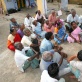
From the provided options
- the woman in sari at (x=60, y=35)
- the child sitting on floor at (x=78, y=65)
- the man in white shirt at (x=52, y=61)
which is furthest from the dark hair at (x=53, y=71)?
the woman in sari at (x=60, y=35)

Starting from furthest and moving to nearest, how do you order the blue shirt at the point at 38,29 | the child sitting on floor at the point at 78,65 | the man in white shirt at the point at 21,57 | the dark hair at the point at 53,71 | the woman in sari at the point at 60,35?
the blue shirt at the point at 38,29
the woman in sari at the point at 60,35
the man in white shirt at the point at 21,57
the child sitting on floor at the point at 78,65
the dark hair at the point at 53,71

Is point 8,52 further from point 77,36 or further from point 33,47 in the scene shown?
point 77,36

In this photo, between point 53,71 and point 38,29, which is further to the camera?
point 38,29

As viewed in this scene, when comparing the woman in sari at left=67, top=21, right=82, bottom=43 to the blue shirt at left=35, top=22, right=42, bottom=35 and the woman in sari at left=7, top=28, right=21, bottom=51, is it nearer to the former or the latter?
the blue shirt at left=35, top=22, right=42, bottom=35

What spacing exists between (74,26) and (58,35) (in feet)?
2.21

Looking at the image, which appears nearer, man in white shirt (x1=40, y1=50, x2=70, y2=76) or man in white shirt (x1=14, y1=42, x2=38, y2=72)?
man in white shirt (x1=40, y1=50, x2=70, y2=76)

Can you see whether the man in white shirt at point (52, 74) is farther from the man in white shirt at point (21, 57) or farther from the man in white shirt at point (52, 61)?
the man in white shirt at point (21, 57)

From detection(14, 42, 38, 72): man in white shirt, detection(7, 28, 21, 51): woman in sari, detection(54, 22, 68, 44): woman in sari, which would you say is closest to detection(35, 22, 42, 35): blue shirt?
detection(54, 22, 68, 44): woman in sari

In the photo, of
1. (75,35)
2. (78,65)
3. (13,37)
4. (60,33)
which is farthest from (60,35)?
(78,65)

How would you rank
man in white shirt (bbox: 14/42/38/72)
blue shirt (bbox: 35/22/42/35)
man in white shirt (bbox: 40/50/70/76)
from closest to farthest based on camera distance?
1. man in white shirt (bbox: 40/50/70/76)
2. man in white shirt (bbox: 14/42/38/72)
3. blue shirt (bbox: 35/22/42/35)

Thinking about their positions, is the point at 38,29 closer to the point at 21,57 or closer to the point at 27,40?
the point at 27,40

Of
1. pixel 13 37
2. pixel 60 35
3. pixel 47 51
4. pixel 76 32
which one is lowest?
pixel 60 35

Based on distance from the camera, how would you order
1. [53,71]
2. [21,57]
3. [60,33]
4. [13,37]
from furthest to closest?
[60,33]
[13,37]
[21,57]
[53,71]

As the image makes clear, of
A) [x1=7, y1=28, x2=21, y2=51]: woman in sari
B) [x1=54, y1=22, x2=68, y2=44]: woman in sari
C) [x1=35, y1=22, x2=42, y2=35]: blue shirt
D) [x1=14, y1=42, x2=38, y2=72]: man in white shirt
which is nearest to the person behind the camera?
[x1=14, y1=42, x2=38, y2=72]: man in white shirt
